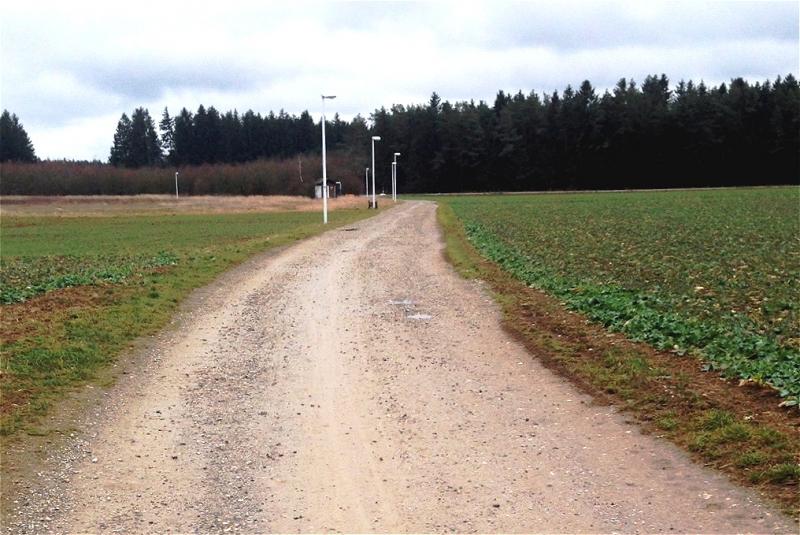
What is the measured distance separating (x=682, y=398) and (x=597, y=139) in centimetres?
11816

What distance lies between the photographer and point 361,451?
6.64 meters

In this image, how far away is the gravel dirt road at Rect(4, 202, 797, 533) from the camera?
17.4 feet

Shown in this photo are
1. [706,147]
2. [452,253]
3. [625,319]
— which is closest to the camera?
[625,319]

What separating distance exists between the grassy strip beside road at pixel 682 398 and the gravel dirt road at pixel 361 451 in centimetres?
24

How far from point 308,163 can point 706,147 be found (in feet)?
208

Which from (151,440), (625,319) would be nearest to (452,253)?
(625,319)

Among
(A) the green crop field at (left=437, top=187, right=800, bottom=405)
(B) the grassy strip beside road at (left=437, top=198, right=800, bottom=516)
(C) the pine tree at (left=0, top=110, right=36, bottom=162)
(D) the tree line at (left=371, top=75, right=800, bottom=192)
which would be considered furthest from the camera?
(C) the pine tree at (left=0, top=110, right=36, bottom=162)

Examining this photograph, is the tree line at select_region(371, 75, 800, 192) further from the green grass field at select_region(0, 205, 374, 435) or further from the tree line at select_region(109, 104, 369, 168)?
the green grass field at select_region(0, 205, 374, 435)

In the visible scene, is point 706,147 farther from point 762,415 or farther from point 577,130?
point 762,415

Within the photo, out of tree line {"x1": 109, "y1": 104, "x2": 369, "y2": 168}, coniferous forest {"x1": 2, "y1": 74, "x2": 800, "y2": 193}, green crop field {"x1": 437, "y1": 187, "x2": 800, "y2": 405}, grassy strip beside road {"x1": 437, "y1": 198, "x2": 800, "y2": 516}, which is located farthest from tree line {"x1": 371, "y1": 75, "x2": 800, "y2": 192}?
grassy strip beside road {"x1": 437, "y1": 198, "x2": 800, "y2": 516}

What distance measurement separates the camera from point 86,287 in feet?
49.9

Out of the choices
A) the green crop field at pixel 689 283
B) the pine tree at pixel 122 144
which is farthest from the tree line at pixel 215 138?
the green crop field at pixel 689 283

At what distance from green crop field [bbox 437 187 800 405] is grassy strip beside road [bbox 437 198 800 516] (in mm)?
274

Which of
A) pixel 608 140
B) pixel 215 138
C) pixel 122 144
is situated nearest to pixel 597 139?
pixel 608 140
